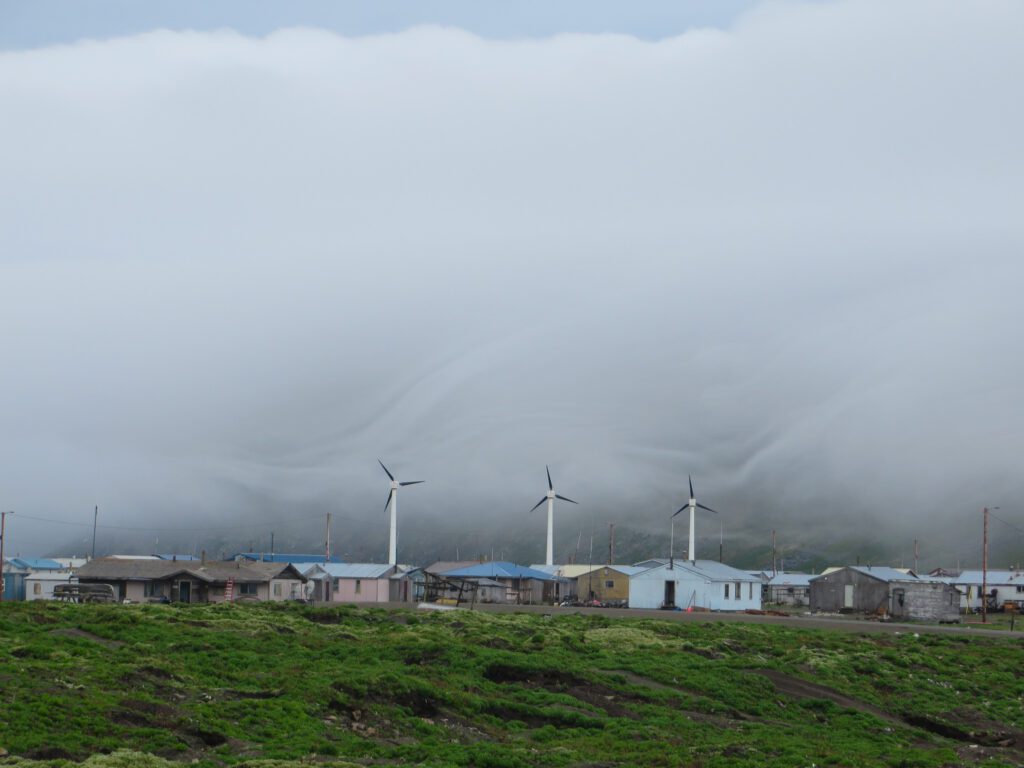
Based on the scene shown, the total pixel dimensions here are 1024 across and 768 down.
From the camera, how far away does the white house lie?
110562mm

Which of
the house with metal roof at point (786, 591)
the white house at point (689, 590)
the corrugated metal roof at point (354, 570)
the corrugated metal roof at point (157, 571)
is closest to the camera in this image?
the corrugated metal roof at point (157, 571)

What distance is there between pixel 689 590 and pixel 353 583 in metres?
33.2

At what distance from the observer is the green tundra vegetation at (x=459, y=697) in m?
27.8

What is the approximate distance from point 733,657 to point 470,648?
13268 millimetres

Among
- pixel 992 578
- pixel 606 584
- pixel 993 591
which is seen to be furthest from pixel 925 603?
pixel 992 578

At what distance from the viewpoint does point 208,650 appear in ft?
134

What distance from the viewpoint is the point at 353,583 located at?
11362 centimetres

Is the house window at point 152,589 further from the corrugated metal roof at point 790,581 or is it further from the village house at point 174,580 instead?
the corrugated metal roof at point 790,581

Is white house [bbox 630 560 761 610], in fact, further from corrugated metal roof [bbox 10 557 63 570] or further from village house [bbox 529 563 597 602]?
corrugated metal roof [bbox 10 557 63 570]

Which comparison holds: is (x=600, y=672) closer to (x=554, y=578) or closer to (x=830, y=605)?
(x=830, y=605)

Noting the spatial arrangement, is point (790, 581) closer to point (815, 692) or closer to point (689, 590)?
point (689, 590)

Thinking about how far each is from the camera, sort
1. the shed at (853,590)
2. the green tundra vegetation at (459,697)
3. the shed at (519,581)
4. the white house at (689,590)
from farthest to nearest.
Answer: the shed at (519,581) → the shed at (853,590) → the white house at (689,590) → the green tundra vegetation at (459,697)

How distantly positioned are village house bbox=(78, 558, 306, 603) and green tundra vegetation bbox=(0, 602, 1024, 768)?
2299cm

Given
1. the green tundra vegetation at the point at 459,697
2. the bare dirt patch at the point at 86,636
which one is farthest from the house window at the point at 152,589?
the bare dirt patch at the point at 86,636
